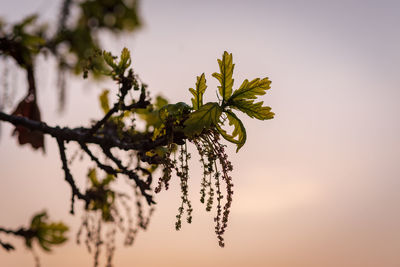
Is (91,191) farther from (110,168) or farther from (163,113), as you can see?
(163,113)

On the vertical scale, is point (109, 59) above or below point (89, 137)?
above

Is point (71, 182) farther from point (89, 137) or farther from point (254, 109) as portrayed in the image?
point (254, 109)

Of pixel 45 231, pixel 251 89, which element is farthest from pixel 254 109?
Answer: pixel 45 231

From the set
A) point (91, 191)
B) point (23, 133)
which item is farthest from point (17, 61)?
point (91, 191)

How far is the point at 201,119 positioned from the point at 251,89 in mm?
350

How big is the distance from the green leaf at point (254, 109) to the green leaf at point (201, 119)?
22 centimetres

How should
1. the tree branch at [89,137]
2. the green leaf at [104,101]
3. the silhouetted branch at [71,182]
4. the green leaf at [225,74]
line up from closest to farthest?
the green leaf at [225,74]
the tree branch at [89,137]
the silhouetted branch at [71,182]
the green leaf at [104,101]

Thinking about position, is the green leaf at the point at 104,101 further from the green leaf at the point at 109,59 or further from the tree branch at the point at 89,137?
the green leaf at the point at 109,59

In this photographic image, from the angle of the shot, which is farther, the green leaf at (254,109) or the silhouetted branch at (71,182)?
the silhouetted branch at (71,182)

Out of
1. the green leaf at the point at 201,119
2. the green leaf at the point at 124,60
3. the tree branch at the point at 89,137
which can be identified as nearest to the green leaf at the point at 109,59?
the green leaf at the point at 124,60

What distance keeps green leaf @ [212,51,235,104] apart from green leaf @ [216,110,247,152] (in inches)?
4.3

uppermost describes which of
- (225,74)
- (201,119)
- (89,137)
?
(225,74)

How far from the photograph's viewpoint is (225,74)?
190 centimetres

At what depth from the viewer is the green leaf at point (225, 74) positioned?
190 centimetres
